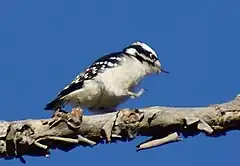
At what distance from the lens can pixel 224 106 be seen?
9.20ft

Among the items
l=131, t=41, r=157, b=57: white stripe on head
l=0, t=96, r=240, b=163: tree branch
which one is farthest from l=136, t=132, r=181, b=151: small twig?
l=131, t=41, r=157, b=57: white stripe on head

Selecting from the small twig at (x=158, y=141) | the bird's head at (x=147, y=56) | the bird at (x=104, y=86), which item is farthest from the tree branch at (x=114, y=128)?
the bird's head at (x=147, y=56)

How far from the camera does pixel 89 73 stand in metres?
4.94

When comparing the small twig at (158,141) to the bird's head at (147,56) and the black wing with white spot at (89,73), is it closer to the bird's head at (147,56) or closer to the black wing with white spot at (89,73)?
the black wing with white spot at (89,73)

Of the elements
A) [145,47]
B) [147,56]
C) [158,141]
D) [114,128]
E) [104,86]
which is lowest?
[158,141]

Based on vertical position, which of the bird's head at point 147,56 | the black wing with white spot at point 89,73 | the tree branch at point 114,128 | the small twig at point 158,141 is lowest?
the small twig at point 158,141

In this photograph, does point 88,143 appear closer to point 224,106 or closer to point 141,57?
point 224,106

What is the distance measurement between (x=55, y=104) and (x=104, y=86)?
1.21 ft

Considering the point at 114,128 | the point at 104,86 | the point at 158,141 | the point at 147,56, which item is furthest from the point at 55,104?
the point at 158,141

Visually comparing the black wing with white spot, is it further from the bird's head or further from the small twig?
the small twig

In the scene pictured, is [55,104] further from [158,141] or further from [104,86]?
[158,141]

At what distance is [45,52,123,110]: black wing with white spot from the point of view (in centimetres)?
479

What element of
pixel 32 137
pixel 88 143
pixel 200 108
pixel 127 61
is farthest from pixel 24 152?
pixel 127 61

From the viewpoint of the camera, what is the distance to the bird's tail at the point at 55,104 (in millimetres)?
4636
